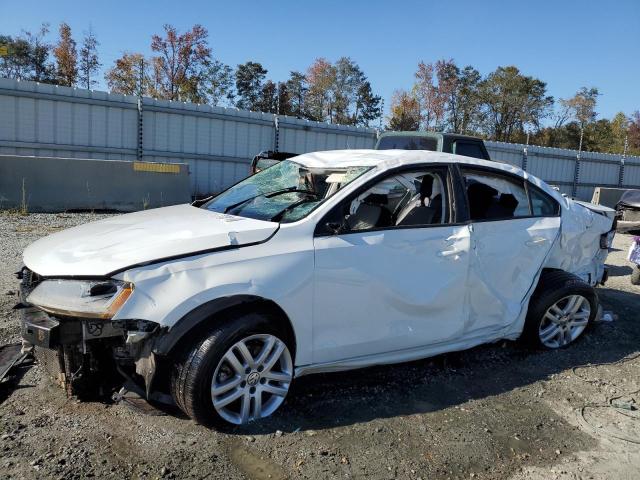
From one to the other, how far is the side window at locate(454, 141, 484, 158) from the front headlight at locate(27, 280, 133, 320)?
7502mm

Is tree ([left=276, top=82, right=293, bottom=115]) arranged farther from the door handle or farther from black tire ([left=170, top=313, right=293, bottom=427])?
black tire ([left=170, top=313, right=293, bottom=427])

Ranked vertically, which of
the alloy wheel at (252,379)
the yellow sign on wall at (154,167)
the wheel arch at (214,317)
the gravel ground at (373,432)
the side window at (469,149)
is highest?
the side window at (469,149)

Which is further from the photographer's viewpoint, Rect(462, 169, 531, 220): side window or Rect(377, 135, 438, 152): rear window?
Rect(377, 135, 438, 152): rear window

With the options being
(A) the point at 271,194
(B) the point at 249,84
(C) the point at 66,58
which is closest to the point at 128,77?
(C) the point at 66,58

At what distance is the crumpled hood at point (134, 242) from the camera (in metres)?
2.94

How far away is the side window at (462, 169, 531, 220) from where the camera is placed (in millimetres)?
4164

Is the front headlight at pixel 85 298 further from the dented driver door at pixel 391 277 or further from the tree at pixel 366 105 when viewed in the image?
the tree at pixel 366 105

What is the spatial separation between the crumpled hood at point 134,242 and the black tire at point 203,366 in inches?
18.5

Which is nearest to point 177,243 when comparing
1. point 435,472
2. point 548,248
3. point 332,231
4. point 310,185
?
point 332,231

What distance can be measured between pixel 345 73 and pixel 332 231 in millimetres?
54776

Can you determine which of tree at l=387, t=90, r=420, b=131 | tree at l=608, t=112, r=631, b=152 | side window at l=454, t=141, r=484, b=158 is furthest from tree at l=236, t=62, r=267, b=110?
side window at l=454, t=141, r=484, b=158

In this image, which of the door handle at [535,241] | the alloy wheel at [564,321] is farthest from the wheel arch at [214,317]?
the alloy wheel at [564,321]

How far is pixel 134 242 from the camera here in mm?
3113

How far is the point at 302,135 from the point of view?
58.0ft
